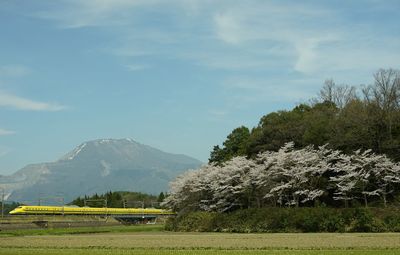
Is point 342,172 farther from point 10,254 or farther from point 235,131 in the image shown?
point 10,254

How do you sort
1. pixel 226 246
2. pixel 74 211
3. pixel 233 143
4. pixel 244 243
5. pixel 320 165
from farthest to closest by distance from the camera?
pixel 74 211
pixel 233 143
pixel 320 165
pixel 244 243
pixel 226 246

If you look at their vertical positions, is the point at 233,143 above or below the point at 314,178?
above

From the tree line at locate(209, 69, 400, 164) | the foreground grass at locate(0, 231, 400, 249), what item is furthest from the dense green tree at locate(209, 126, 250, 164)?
the foreground grass at locate(0, 231, 400, 249)

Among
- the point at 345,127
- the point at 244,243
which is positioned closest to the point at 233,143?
the point at 345,127

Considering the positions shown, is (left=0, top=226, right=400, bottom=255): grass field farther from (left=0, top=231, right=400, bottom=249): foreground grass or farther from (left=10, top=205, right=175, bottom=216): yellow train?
(left=10, top=205, right=175, bottom=216): yellow train

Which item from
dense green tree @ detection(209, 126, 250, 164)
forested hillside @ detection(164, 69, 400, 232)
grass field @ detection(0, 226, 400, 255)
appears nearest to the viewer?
grass field @ detection(0, 226, 400, 255)

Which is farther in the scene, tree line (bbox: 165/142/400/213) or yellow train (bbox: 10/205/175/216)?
yellow train (bbox: 10/205/175/216)

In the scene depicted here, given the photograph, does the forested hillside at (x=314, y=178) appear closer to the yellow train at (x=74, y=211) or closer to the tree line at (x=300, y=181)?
the tree line at (x=300, y=181)

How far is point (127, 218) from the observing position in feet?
378

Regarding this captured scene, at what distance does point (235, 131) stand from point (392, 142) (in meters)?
32.6

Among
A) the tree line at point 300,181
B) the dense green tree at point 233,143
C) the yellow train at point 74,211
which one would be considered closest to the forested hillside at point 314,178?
the tree line at point 300,181

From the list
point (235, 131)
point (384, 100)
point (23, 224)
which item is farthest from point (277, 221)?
point (23, 224)

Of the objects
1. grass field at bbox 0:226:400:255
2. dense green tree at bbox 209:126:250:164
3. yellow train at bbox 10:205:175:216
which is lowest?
grass field at bbox 0:226:400:255

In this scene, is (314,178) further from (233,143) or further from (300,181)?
(233,143)
